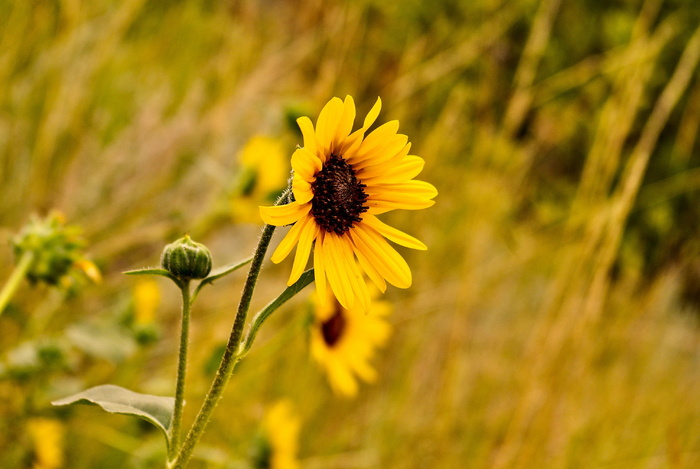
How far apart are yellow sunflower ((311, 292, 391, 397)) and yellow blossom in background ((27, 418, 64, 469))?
1.25ft

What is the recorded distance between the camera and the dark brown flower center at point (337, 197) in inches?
16.6

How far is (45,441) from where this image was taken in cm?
92

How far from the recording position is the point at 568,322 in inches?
38.7

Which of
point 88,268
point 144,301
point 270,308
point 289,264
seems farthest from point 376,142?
point 289,264

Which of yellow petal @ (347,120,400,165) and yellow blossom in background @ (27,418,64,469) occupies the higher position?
yellow blossom in background @ (27,418,64,469)

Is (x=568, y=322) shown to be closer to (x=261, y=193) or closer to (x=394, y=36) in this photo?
(x=261, y=193)

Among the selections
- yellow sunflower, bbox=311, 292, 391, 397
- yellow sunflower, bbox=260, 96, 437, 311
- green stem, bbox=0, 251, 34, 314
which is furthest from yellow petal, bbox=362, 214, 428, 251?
yellow sunflower, bbox=311, 292, 391, 397

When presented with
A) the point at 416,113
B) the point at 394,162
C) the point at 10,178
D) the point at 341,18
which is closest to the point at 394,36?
the point at 416,113

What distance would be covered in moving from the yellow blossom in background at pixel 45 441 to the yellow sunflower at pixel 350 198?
2.17 ft

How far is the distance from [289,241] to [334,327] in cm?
72

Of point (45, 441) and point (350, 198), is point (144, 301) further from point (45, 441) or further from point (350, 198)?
point (350, 198)

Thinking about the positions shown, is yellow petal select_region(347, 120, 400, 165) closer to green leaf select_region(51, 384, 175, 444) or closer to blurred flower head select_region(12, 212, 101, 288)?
green leaf select_region(51, 384, 175, 444)

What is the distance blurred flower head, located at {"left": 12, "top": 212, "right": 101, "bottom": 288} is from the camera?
616 millimetres

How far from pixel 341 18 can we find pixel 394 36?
4.41 feet
